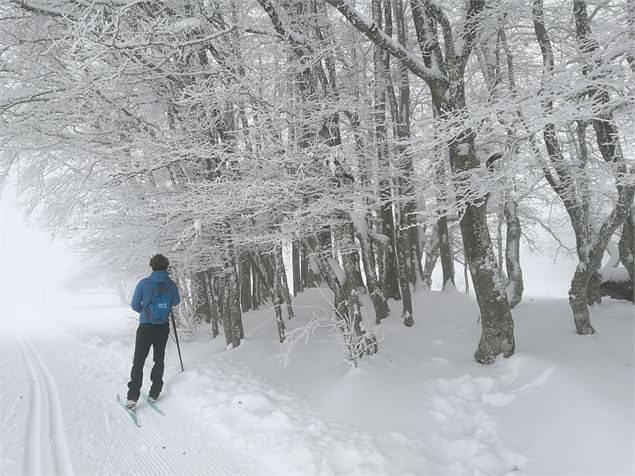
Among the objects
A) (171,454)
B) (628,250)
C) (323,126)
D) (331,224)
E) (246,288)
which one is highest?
(323,126)

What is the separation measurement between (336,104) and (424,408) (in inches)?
154

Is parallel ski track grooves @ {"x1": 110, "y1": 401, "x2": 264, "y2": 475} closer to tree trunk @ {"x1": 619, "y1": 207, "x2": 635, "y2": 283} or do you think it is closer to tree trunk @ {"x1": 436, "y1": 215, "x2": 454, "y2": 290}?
tree trunk @ {"x1": 436, "y1": 215, "x2": 454, "y2": 290}

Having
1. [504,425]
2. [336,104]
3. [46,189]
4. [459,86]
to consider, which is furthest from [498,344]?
[46,189]

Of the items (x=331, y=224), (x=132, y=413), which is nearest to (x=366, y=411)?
(x=331, y=224)

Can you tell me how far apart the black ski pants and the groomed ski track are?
220 millimetres


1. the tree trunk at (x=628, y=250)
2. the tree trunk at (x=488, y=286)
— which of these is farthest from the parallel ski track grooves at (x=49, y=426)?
the tree trunk at (x=628, y=250)

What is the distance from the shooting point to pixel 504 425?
13.3 feet

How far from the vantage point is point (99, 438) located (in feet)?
13.2

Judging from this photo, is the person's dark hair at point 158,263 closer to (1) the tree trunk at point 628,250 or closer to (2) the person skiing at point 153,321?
(2) the person skiing at point 153,321

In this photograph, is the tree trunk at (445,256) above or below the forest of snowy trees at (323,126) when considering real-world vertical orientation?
below

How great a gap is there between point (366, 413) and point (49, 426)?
339 cm

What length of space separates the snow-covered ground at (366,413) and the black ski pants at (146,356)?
0.26 metres

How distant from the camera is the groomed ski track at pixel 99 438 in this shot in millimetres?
3430

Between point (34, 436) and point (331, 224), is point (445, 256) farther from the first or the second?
A: point (34, 436)
